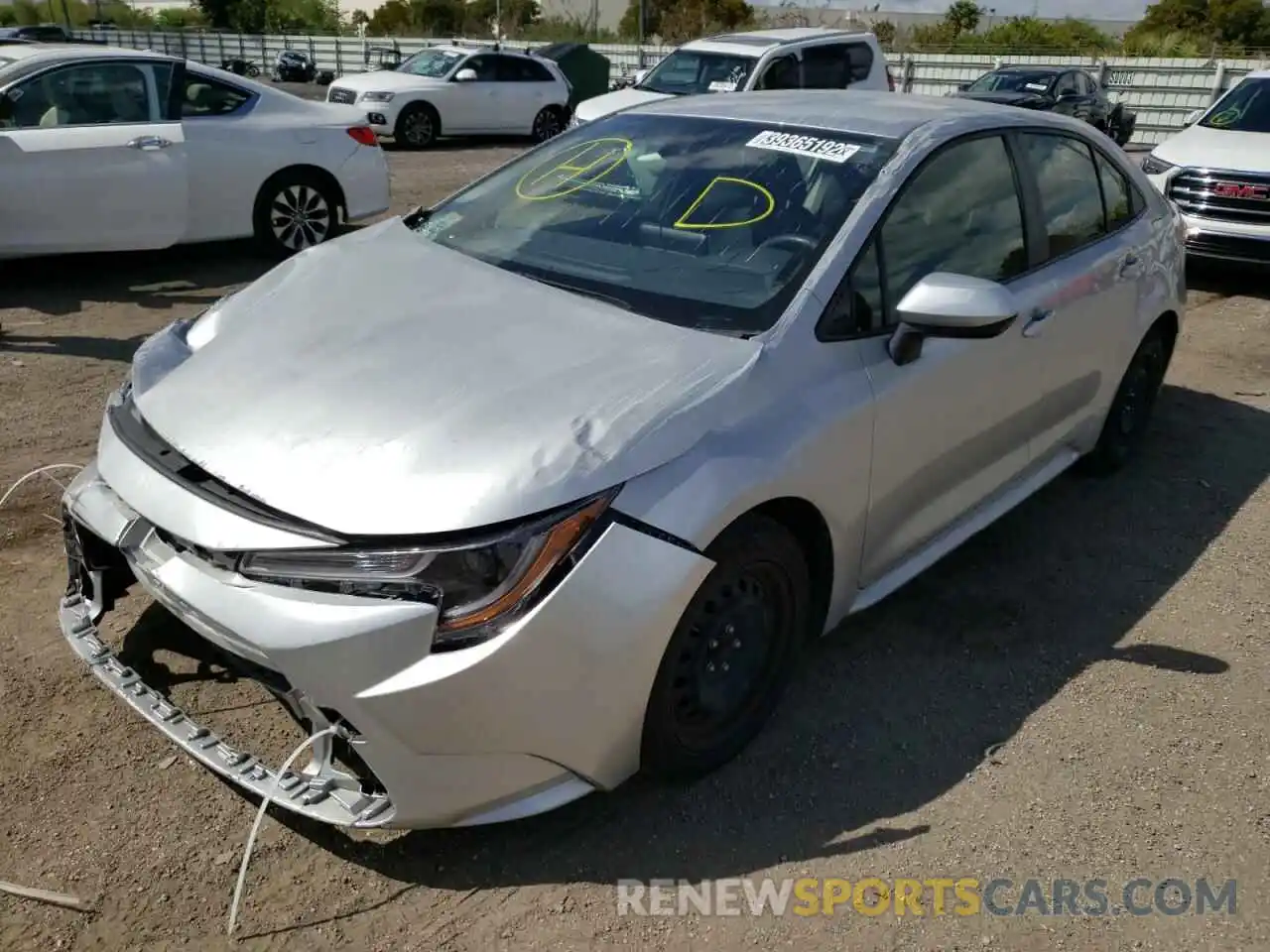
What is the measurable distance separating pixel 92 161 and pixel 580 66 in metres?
20.0

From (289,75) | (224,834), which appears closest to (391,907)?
(224,834)

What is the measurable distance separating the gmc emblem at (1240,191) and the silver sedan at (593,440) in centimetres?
528

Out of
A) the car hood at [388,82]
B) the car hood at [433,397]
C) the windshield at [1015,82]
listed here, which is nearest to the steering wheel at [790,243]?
the car hood at [433,397]

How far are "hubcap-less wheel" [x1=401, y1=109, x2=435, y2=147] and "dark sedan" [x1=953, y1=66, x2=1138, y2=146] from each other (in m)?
8.76

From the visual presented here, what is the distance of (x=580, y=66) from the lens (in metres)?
25.4

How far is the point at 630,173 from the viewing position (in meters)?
3.66

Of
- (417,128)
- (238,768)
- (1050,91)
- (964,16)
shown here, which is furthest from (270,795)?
(964,16)

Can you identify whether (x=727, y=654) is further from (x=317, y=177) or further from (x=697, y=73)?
(x=697, y=73)

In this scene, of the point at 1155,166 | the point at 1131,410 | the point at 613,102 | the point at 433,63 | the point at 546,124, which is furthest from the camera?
the point at 546,124

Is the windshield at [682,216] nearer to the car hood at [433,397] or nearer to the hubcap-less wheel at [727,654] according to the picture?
the car hood at [433,397]

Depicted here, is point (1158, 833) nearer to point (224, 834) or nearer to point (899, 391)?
point (899, 391)

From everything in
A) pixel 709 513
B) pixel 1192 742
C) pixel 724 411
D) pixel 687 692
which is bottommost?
pixel 1192 742

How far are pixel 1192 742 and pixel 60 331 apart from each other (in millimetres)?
6134

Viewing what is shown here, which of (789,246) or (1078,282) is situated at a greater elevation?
(789,246)
